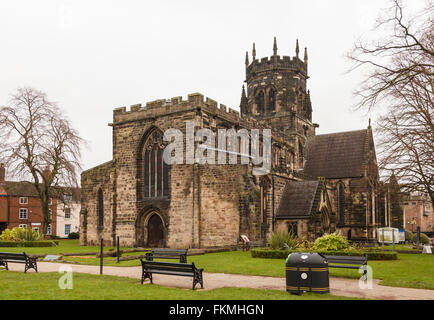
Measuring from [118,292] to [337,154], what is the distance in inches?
1594

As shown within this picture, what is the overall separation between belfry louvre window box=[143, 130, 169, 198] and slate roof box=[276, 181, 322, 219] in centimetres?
907

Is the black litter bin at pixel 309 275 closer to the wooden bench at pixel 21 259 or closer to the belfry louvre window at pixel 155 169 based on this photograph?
the wooden bench at pixel 21 259

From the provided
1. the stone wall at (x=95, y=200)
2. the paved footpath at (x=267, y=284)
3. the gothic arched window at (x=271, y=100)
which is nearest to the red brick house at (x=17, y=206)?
the stone wall at (x=95, y=200)

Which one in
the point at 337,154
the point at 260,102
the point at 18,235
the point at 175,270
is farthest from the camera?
the point at 260,102

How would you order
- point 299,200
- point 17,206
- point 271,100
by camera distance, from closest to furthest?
point 299,200, point 271,100, point 17,206

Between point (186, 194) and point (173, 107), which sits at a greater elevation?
point (173, 107)

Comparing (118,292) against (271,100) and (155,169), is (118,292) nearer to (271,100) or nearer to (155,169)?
(155,169)

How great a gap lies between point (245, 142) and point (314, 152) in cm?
1660

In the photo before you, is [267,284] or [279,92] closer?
[267,284]

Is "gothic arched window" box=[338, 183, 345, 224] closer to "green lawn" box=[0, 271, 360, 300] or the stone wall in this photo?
the stone wall

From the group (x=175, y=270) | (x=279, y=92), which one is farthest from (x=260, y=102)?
(x=175, y=270)

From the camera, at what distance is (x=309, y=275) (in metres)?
12.4

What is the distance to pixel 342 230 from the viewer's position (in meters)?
45.3

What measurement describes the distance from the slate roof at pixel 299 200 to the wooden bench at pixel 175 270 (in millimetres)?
20307
